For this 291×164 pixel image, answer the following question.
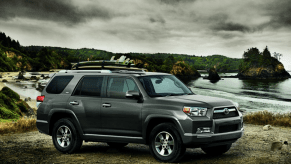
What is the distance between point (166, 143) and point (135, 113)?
0.95m

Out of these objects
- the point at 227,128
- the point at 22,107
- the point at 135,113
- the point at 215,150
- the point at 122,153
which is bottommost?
the point at 22,107

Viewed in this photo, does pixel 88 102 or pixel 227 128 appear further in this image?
pixel 88 102

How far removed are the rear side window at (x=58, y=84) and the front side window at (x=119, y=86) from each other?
1.41 m

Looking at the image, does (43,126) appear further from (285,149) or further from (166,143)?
(285,149)

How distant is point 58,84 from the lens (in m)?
8.57

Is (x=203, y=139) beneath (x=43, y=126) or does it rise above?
above

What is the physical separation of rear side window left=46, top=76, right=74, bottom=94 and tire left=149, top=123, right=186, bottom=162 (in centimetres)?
299

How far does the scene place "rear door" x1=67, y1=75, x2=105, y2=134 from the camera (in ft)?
25.0

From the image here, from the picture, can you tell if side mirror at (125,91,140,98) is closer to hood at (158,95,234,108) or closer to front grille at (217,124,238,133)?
hood at (158,95,234,108)

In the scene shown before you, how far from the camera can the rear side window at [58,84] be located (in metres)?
8.43

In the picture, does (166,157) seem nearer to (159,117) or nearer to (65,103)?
(159,117)

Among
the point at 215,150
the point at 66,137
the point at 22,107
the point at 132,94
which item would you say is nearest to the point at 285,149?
the point at 215,150

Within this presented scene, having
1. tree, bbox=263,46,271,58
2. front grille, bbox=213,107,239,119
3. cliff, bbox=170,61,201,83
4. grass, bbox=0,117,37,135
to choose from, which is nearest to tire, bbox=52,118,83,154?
front grille, bbox=213,107,239,119

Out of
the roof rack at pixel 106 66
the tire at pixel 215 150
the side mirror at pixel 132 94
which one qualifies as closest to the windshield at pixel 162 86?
the side mirror at pixel 132 94
